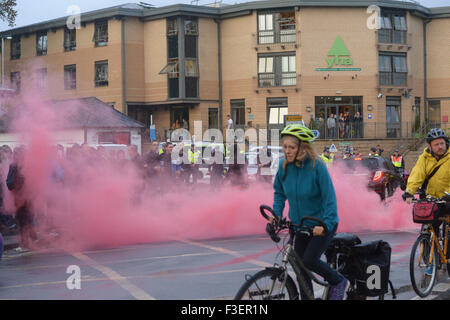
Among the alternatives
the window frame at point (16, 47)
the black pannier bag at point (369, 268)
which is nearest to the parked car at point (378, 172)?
the black pannier bag at point (369, 268)

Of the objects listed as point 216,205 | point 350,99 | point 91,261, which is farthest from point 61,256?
point 350,99

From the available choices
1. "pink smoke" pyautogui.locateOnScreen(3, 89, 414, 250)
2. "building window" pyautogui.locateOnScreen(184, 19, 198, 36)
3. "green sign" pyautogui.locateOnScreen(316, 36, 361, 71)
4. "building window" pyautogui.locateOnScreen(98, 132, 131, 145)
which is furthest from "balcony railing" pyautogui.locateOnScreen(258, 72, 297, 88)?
"pink smoke" pyautogui.locateOnScreen(3, 89, 414, 250)

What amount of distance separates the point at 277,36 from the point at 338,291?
36901 millimetres

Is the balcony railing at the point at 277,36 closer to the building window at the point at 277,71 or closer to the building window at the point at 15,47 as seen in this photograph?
the building window at the point at 277,71

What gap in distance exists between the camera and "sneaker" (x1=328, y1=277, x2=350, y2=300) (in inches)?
212

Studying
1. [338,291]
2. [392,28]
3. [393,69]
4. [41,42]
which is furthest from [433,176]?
[41,42]

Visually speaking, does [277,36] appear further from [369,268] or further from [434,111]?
[369,268]

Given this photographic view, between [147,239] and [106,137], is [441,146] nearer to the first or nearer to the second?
[147,239]

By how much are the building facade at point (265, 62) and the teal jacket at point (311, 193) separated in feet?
111

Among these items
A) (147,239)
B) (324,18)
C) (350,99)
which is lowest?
(147,239)

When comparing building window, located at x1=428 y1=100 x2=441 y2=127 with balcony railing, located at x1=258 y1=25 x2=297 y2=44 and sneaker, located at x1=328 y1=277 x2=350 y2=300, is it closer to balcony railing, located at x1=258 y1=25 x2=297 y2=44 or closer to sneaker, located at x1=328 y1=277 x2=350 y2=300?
balcony railing, located at x1=258 y1=25 x2=297 y2=44

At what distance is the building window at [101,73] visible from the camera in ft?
142

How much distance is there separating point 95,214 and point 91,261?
214 centimetres

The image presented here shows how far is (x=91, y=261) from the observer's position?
9148mm
